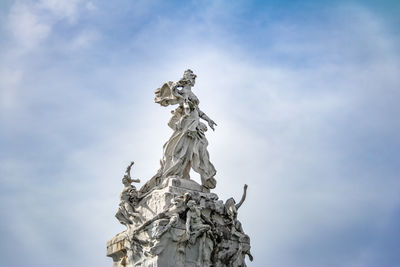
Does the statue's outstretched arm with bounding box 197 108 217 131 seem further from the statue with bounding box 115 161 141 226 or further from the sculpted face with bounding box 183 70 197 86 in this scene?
the statue with bounding box 115 161 141 226

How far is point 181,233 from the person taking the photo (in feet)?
44.2

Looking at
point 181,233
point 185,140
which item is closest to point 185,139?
point 185,140

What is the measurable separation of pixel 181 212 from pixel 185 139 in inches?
105

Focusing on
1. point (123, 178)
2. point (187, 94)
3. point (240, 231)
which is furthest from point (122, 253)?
point (187, 94)

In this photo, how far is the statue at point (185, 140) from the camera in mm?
15398

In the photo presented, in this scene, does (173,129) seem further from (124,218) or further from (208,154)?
(124,218)

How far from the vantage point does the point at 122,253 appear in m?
14.4

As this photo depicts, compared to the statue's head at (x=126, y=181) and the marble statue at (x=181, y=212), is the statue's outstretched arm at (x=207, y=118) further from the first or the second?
the statue's head at (x=126, y=181)

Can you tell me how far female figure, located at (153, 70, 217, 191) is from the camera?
15430 millimetres

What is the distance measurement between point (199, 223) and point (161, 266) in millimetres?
1471

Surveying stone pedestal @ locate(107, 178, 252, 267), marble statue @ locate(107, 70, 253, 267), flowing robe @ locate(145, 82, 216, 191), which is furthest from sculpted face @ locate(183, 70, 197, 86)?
stone pedestal @ locate(107, 178, 252, 267)

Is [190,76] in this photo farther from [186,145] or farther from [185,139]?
[186,145]

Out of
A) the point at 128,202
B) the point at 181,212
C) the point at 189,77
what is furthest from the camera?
the point at 189,77

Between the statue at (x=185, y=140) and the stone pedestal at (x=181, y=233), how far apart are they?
1.71 feet
